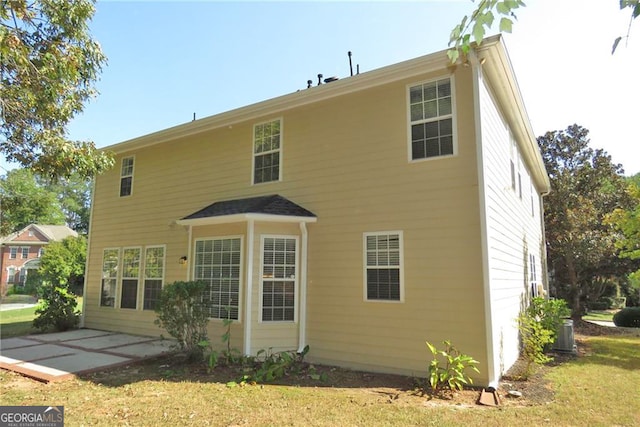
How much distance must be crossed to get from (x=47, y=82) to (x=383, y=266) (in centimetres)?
648

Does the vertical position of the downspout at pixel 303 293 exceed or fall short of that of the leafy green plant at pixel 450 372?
it exceeds it

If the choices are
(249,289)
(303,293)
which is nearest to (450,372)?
(303,293)

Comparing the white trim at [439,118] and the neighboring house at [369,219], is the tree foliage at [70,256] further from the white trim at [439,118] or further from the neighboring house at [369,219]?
the white trim at [439,118]

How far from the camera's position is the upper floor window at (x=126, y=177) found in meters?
11.9

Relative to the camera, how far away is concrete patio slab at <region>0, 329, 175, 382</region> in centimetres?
688

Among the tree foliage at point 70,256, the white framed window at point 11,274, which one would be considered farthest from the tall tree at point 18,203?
the white framed window at point 11,274

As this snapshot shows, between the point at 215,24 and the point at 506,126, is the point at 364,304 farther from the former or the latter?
the point at 215,24

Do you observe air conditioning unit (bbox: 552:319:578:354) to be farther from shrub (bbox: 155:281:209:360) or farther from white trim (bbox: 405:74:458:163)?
shrub (bbox: 155:281:209:360)

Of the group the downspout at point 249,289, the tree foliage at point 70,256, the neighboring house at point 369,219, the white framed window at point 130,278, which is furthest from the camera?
the tree foliage at point 70,256

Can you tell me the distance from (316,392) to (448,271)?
284cm

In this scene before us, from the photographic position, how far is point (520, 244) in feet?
32.1

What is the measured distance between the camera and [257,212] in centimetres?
782

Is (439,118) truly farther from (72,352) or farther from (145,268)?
(72,352)

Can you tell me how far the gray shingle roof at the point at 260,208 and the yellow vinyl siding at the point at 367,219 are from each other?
190mm
